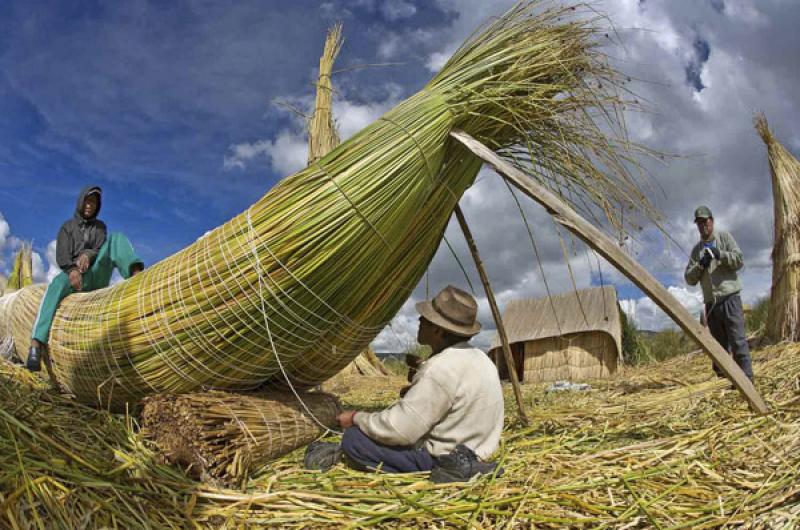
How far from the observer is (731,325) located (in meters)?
5.06

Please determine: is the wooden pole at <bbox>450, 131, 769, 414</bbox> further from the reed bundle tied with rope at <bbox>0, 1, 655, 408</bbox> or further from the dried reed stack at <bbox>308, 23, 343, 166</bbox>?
the dried reed stack at <bbox>308, 23, 343, 166</bbox>

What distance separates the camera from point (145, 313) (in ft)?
8.99

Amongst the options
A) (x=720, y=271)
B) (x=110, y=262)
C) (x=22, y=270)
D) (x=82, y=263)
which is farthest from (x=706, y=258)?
(x=22, y=270)

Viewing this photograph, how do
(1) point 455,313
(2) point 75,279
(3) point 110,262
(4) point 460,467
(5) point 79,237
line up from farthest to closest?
(3) point 110,262 < (5) point 79,237 < (2) point 75,279 < (1) point 455,313 < (4) point 460,467

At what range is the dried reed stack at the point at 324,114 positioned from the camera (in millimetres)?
6574

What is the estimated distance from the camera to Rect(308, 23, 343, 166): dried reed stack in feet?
21.6

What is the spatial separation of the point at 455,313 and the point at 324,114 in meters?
4.63

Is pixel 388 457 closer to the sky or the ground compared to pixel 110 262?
closer to the ground

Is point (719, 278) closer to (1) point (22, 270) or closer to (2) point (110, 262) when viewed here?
(2) point (110, 262)

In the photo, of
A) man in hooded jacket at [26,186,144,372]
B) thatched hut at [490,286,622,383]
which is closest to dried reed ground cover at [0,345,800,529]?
man in hooded jacket at [26,186,144,372]

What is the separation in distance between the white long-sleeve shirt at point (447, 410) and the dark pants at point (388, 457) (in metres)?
0.04

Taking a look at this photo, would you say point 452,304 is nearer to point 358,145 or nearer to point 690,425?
point 358,145

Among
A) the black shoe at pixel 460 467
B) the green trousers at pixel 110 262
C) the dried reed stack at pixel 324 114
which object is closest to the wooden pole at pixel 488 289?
the black shoe at pixel 460 467

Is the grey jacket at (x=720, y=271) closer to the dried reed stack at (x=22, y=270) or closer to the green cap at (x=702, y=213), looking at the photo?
the green cap at (x=702, y=213)
